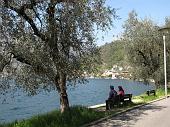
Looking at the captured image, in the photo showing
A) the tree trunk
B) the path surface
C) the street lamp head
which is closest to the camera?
the path surface

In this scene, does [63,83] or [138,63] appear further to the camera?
[138,63]

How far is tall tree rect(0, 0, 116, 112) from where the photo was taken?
17.7m

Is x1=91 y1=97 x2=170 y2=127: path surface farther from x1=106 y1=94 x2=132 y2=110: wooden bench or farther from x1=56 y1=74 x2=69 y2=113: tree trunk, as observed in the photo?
x1=56 y1=74 x2=69 y2=113: tree trunk

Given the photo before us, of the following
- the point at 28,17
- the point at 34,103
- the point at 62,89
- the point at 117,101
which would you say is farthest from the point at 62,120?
the point at 34,103

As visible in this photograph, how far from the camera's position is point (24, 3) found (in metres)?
18.1

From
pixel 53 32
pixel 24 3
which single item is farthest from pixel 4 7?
pixel 53 32

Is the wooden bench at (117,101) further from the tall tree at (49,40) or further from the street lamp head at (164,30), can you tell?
the street lamp head at (164,30)

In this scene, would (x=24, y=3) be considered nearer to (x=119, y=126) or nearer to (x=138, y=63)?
(x=119, y=126)

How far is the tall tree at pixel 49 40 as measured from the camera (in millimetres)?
17703

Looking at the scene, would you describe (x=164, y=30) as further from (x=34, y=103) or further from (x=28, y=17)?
(x=28, y=17)

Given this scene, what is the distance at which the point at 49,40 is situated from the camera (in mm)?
18281

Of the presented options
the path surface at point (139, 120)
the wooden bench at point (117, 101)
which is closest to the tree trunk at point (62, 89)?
the path surface at point (139, 120)

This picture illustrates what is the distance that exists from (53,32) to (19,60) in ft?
6.54

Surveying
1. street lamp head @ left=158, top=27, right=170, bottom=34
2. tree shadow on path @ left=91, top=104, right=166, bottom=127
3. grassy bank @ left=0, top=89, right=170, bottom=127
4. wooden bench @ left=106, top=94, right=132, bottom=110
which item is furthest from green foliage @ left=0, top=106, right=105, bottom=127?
street lamp head @ left=158, top=27, right=170, bottom=34
